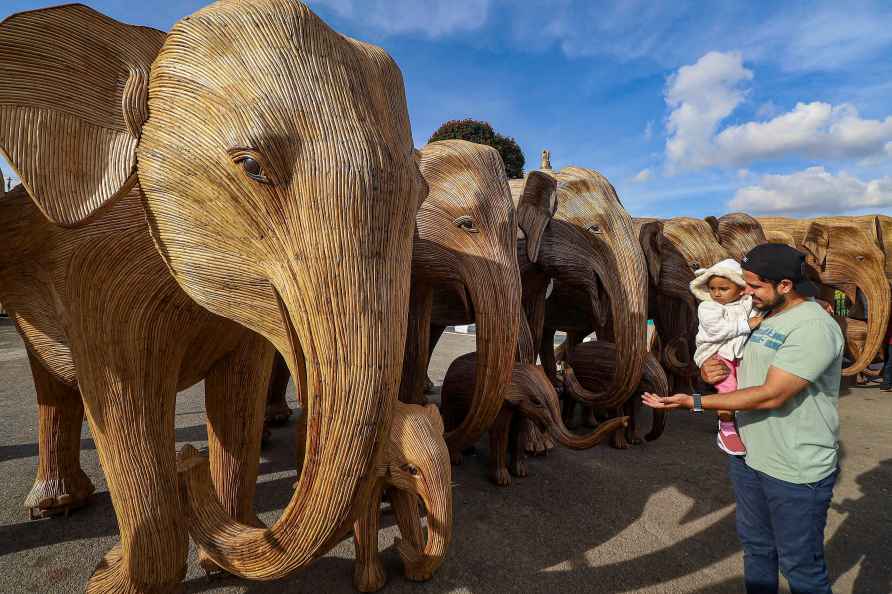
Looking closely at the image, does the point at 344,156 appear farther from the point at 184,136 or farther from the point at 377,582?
the point at 377,582

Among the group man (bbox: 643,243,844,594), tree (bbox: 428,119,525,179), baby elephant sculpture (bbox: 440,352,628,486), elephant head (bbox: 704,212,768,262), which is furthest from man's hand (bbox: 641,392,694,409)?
tree (bbox: 428,119,525,179)

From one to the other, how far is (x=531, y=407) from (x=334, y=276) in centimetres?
193

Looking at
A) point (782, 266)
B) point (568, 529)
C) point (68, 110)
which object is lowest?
point (568, 529)

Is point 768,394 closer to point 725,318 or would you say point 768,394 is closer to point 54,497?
point 725,318

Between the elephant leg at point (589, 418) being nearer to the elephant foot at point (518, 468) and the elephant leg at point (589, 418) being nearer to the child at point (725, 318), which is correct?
the elephant foot at point (518, 468)

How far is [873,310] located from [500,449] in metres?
5.11

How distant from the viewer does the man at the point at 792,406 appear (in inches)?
53.5

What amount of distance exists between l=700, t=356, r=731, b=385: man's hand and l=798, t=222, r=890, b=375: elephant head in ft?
13.3

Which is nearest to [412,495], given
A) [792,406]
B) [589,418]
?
[792,406]

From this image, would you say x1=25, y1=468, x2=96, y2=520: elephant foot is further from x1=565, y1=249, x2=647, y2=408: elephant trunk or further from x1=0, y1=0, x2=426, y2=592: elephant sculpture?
x1=565, y1=249, x2=647, y2=408: elephant trunk

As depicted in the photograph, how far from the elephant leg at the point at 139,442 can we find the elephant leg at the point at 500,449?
1836 mm

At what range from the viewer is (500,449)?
2.83 m

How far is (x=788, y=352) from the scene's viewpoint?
137 cm

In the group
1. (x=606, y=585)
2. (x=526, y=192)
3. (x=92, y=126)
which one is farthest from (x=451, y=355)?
(x=92, y=126)
